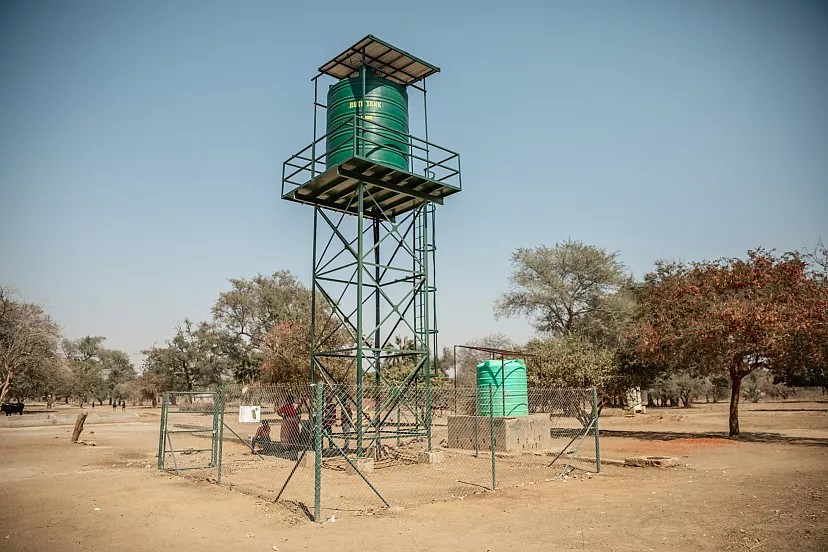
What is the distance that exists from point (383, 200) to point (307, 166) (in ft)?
9.22

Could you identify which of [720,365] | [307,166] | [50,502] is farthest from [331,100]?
[720,365]

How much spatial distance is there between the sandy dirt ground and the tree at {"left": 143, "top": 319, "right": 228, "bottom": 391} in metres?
48.8

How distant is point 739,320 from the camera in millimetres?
21312

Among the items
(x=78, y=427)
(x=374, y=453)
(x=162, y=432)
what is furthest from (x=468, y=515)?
(x=78, y=427)

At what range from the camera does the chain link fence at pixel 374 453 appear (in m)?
11.8

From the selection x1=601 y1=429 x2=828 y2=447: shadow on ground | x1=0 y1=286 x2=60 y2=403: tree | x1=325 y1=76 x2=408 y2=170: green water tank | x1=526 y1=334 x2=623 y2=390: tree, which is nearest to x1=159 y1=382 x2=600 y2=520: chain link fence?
x1=526 y1=334 x2=623 y2=390: tree

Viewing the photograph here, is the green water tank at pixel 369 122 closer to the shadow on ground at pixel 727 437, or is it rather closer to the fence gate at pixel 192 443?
the fence gate at pixel 192 443

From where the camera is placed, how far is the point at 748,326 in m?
21.5

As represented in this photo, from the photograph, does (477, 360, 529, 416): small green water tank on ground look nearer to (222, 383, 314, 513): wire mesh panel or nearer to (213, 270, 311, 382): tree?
(222, 383, 314, 513): wire mesh panel

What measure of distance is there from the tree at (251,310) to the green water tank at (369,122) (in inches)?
1690

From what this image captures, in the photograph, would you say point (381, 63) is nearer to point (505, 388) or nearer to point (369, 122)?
point (369, 122)

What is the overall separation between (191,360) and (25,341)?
71.5ft

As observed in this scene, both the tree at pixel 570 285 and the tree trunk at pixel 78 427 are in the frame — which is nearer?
the tree trunk at pixel 78 427

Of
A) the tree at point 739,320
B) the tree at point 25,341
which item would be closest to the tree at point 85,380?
the tree at point 25,341
